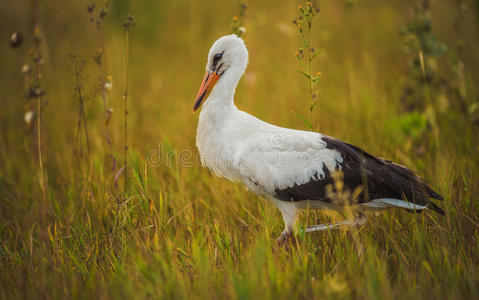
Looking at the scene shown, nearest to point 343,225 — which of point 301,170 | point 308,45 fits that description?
point 301,170

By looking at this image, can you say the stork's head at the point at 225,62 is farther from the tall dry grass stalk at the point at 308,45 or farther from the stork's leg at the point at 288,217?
the stork's leg at the point at 288,217

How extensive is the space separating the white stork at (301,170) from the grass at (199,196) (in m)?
0.19

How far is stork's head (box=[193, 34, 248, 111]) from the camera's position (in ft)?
11.2

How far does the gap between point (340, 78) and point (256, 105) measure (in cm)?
155

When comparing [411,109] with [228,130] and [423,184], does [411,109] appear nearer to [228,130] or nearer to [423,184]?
[423,184]

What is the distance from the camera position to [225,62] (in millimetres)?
3459

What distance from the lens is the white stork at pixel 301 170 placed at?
303cm

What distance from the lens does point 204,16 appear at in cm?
1007

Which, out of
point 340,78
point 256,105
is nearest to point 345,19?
point 340,78

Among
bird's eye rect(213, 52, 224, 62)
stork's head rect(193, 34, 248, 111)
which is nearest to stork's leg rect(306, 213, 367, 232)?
stork's head rect(193, 34, 248, 111)

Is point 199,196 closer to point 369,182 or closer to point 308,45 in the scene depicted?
point 369,182

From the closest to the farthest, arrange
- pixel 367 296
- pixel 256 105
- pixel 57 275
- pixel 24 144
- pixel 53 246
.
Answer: pixel 367 296 → pixel 57 275 → pixel 53 246 → pixel 24 144 → pixel 256 105

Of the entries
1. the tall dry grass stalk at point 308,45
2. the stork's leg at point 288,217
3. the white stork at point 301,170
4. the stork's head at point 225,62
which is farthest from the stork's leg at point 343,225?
the stork's head at point 225,62

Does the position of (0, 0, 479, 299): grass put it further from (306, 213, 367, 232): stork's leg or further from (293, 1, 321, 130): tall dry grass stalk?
(293, 1, 321, 130): tall dry grass stalk
